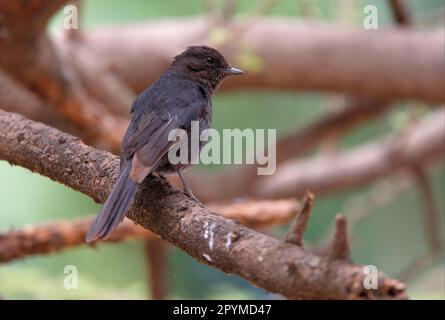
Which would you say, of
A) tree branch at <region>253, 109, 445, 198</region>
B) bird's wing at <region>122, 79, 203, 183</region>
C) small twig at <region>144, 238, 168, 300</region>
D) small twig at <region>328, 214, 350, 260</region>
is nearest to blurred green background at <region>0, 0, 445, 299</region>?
small twig at <region>144, 238, 168, 300</region>

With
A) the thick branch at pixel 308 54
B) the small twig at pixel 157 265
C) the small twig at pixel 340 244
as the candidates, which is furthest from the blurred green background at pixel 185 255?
the small twig at pixel 340 244

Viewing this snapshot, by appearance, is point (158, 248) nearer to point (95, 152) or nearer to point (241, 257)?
point (95, 152)

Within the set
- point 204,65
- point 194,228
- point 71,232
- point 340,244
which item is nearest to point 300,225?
point 340,244

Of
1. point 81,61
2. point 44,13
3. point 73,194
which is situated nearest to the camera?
point 44,13

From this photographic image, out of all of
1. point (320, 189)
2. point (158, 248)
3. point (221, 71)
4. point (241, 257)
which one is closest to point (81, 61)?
point (158, 248)

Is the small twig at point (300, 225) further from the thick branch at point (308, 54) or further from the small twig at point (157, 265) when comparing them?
the small twig at point (157, 265)
